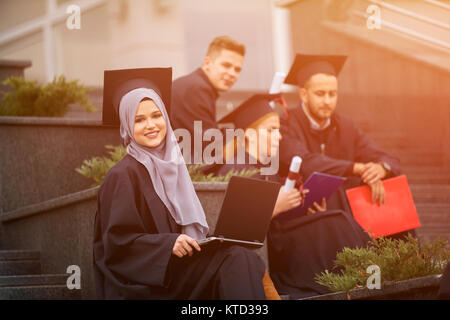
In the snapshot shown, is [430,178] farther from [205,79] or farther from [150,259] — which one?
[150,259]

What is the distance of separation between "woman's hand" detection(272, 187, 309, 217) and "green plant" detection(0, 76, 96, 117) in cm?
251

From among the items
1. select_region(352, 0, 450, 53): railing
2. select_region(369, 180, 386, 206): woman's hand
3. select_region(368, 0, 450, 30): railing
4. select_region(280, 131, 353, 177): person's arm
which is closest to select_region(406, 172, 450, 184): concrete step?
select_region(352, 0, 450, 53): railing

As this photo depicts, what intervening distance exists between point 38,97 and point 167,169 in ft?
11.3

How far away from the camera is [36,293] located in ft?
20.7

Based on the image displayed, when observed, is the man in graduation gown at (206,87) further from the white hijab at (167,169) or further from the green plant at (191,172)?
the white hijab at (167,169)

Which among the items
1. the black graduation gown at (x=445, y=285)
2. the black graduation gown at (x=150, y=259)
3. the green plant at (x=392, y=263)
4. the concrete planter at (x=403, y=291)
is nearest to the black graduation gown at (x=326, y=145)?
the green plant at (x=392, y=263)

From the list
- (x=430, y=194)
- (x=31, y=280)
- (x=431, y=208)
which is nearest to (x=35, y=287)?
(x=31, y=280)

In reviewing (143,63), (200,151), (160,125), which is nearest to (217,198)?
(200,151)

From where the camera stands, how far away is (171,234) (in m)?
4.92

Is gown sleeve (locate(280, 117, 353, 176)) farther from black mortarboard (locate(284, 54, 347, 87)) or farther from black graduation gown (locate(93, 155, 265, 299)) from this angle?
black graduation gown (locate(93, 155, 265, 299))

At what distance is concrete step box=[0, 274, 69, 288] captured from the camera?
21.0 ft

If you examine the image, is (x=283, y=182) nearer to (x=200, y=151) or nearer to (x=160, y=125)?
(x=200, y=151)

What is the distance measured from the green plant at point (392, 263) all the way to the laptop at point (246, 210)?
94 centimetres

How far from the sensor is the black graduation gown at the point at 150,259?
484 centimetres
